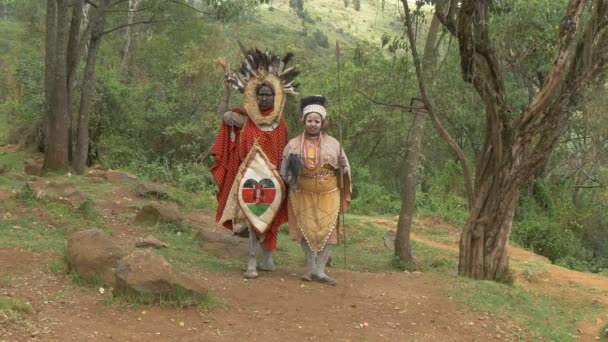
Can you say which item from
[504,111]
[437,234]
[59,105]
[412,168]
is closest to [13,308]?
[504,111]

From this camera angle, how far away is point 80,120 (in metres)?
12.8

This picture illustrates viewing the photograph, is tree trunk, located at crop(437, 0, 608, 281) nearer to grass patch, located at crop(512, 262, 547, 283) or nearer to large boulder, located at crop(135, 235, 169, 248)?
grass patch, located at crop(512, 262, 547, 283)

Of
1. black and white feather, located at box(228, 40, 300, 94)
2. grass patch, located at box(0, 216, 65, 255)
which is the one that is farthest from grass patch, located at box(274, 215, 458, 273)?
grass patch, located at box(0, 216, 65, 255)

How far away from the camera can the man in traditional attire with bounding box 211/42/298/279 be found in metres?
6.20

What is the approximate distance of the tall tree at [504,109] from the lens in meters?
6.53

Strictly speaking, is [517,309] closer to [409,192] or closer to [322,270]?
[322,270]

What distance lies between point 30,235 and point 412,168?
210 inches

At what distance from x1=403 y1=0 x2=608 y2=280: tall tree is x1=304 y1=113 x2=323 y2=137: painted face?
→ 1.69 m

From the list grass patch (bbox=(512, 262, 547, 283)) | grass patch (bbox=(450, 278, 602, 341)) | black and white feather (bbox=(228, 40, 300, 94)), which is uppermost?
black and white feather (bbox=(228, 40, 300, 94))

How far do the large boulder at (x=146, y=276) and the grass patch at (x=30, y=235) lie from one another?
152 centimetres

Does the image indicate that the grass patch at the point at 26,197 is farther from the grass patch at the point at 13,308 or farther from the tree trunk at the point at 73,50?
the tree trunk at the point at 73,50

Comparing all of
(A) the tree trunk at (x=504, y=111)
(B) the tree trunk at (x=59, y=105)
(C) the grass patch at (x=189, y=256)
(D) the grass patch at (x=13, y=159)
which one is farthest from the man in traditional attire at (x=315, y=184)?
(D) the grass patch at (x=13, y=159)

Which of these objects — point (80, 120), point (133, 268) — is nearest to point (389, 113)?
point (80, 120)

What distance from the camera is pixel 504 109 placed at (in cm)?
681
